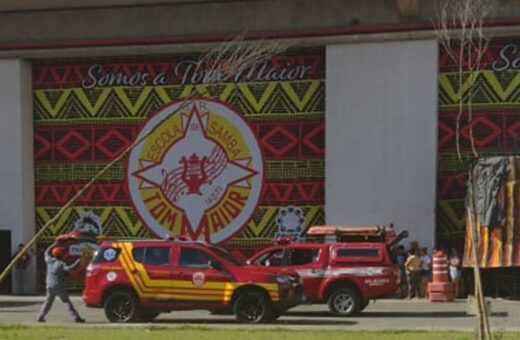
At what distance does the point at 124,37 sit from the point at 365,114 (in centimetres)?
806

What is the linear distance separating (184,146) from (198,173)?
97 centimetres

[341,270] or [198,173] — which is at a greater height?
[198,173]

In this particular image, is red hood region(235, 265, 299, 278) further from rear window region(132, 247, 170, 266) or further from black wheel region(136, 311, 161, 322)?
black wheel region(136, 311, 161, 322)

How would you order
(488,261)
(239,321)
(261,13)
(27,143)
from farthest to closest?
1. (27,143)
2. (261,13)
3. (488,261)
4. (239,321)

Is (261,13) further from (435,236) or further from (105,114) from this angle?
(435,236)

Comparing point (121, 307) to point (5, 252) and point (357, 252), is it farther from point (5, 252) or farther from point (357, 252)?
point (5, 252)

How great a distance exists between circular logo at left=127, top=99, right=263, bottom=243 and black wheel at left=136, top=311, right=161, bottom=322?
29.3 feet

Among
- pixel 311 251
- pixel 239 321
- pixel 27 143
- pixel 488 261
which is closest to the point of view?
pixel 239 321

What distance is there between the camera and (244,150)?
27234 millimetres

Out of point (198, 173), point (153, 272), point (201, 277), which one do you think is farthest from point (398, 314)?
point (198, 173)

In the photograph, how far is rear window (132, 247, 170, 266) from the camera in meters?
17.9

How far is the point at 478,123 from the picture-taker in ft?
83.1

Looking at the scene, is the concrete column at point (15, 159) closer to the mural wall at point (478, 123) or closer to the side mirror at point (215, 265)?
the side mirror at point (215, 265)

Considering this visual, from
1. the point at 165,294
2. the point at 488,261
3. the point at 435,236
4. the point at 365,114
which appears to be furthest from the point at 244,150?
the point at 165,294
